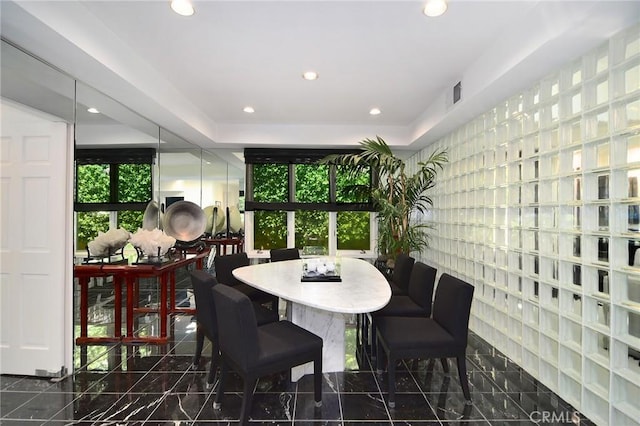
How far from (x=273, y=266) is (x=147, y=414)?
1535 millimetres

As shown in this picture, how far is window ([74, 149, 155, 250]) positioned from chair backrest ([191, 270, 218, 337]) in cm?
124

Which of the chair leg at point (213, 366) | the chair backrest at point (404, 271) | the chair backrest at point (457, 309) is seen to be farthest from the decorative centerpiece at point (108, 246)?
the chair backrest at point (457, 309)

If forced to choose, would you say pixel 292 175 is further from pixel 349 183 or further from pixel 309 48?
pixel 309 48

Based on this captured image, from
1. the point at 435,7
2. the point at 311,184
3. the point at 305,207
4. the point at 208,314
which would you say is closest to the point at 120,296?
the point at 208,314

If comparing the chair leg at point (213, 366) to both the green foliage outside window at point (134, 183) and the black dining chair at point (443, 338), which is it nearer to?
the black dining chair at point (443, 338)

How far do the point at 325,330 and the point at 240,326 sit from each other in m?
1.01

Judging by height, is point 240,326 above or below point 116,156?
below

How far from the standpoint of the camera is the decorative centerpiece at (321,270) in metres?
2.62

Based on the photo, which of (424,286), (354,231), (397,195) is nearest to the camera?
(424,286)

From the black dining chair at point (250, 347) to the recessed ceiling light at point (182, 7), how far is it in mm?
1801

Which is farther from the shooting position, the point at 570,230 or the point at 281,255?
the point at 281,255

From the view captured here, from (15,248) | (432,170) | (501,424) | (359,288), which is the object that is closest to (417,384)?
(501,424)

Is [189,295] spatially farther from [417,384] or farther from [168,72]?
[417,384]

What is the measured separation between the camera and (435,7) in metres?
2.01
